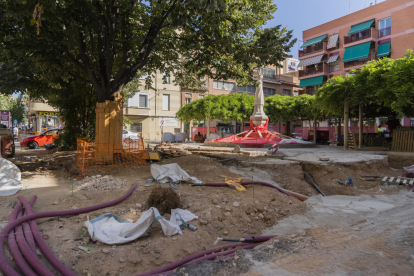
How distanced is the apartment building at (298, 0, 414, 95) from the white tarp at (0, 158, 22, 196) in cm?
3522

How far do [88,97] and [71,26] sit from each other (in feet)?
21.5

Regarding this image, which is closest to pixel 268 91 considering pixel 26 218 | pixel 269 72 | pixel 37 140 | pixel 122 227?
pixel 269 72

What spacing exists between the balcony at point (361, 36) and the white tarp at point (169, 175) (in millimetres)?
34211

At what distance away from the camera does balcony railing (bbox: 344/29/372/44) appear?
31.7 meters

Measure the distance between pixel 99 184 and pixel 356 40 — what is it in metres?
36.9

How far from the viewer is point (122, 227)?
3.94 metres

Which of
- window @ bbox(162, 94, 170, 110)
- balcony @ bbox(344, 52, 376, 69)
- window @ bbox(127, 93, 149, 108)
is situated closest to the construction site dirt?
window @ bbox(127, 93, 149, 108)

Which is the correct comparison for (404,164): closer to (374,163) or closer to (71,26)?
(374,163)

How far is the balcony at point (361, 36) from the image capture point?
31.2 meters

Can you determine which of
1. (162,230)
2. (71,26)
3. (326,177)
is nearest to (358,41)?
(326,177)

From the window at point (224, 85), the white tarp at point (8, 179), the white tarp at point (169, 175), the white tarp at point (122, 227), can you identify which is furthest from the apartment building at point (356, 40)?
the white tarp at point (8, 179)

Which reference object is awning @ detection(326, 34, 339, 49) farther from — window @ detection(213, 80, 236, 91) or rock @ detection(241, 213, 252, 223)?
rock @ detection(241, 213, 252, 223)

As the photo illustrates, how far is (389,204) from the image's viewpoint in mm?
6316

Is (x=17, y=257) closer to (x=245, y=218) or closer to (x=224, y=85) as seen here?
(x=245, y=218)
